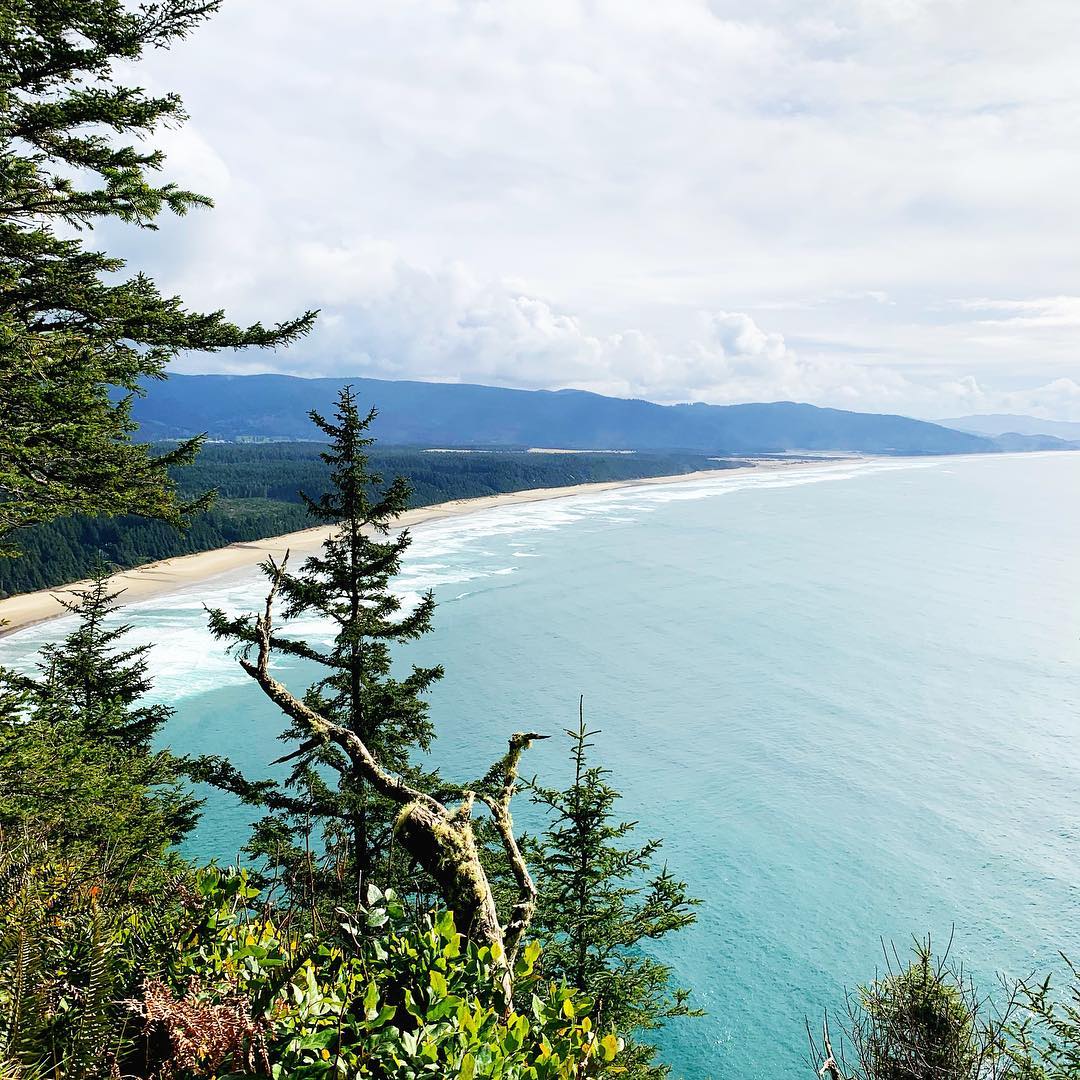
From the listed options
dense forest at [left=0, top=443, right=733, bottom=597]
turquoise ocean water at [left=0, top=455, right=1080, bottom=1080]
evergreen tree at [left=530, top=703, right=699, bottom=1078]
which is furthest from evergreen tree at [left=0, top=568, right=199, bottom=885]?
turquoise ocean water at [left=0, top=455, right=1080, bottom=1080]

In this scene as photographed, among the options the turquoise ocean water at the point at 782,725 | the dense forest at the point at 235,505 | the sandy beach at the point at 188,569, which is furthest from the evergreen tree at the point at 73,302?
the sandy beach at the point at 188,569

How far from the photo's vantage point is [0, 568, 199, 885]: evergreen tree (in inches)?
346

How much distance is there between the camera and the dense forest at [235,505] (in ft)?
228

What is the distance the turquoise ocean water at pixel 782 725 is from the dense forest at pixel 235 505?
1137 cm

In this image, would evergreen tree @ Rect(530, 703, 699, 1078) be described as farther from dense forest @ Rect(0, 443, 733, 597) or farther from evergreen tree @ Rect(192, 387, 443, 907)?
dense forest @ Rect(0, 443, 733, 597)

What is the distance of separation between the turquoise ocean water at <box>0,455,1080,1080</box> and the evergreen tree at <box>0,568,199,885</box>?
8.84m

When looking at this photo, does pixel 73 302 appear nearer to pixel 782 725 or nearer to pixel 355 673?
pixel 355 673

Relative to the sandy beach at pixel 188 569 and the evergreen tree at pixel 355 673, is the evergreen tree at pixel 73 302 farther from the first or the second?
the sandy beach at pixel 188 569

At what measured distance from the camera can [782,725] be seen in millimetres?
34656

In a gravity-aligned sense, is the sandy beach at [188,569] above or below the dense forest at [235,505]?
below

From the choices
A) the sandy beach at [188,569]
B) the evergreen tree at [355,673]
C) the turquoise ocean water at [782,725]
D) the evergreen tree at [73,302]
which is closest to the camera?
the evergreen tree at [73,302]

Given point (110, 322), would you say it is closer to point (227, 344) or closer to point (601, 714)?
point (227, 344)

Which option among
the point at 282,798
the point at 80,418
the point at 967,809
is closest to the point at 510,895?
the point at 282,798

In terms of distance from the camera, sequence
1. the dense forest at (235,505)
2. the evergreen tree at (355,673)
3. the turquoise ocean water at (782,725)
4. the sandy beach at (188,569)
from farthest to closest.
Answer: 1. the dense forest at (235,505)
2. the sandy beach at (188,569)
3. the turquoise ocean water at (782,725)
4. the evergreen tree at (355,673)
